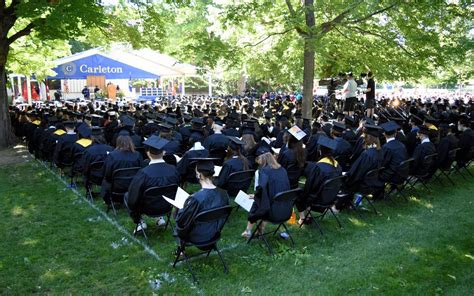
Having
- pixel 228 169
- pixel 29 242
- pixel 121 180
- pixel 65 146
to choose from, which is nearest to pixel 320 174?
pixel 228 169

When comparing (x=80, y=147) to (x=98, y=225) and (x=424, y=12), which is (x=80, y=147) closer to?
(x=98, y=225)

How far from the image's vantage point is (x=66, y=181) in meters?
8.73

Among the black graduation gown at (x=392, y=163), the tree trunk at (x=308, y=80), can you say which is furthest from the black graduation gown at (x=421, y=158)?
the tree trunk at (x=308, y=80)

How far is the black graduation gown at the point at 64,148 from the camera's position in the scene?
835 centimetres

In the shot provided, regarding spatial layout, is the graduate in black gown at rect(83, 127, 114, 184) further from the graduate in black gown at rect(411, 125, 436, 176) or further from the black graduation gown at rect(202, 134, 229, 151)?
the graduate in black gown at rect(411, 125, 436, 176)

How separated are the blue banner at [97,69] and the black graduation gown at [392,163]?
15060 mm

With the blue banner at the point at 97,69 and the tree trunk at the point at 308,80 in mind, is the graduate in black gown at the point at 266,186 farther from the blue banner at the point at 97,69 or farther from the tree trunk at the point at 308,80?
the blue banner at the point at 97,69

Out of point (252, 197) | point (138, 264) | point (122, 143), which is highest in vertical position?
point (122, 143)

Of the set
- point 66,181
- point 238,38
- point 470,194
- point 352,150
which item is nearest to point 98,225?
point 66,181

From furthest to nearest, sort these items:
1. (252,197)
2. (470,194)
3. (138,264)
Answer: (470,194)
(252,197)
(138,264)

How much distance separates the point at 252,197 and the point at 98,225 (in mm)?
2516

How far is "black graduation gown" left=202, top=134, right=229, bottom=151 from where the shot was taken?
27.6 feet

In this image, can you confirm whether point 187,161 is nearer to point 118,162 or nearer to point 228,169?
point 228,169

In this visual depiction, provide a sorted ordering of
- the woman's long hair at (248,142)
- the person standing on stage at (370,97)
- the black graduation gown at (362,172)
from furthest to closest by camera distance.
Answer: the person standing on stage at (370,97) → the woman's long hair at (248,142) → the black graduation gown at (362,172)
